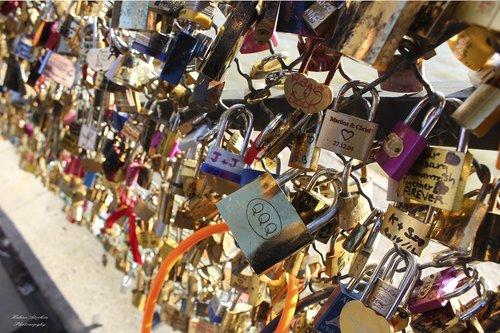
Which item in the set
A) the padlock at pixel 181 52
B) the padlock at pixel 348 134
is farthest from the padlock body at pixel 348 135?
the padlock at pixel 181 52

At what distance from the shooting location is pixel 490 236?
51 cm

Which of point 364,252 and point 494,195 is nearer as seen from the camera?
point 494,195

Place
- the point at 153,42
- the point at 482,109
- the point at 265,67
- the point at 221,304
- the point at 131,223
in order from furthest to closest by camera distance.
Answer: the point at 131,223, the point at 221,304, the point at 153,42, the point at 265,67, the point at 482,109

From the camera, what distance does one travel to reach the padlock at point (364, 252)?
626 mm

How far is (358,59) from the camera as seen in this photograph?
0.50 meters

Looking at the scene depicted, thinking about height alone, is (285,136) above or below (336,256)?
above

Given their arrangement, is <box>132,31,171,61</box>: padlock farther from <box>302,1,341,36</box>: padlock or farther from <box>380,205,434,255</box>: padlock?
<box>380,205,434,255</box>: padlock

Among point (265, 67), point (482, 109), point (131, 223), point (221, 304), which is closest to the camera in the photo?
point (482, 109)

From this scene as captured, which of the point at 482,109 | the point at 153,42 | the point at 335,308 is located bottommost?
the point at 335,308

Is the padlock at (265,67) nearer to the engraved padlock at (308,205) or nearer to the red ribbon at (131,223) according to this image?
the engraved padlock at (308,205)

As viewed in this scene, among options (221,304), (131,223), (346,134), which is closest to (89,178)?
(131,223)

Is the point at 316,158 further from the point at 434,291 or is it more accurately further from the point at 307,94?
the point at 434,291

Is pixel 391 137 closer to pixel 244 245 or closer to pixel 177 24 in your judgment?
pixel 244 245

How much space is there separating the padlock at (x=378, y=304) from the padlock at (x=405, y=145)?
119mm
